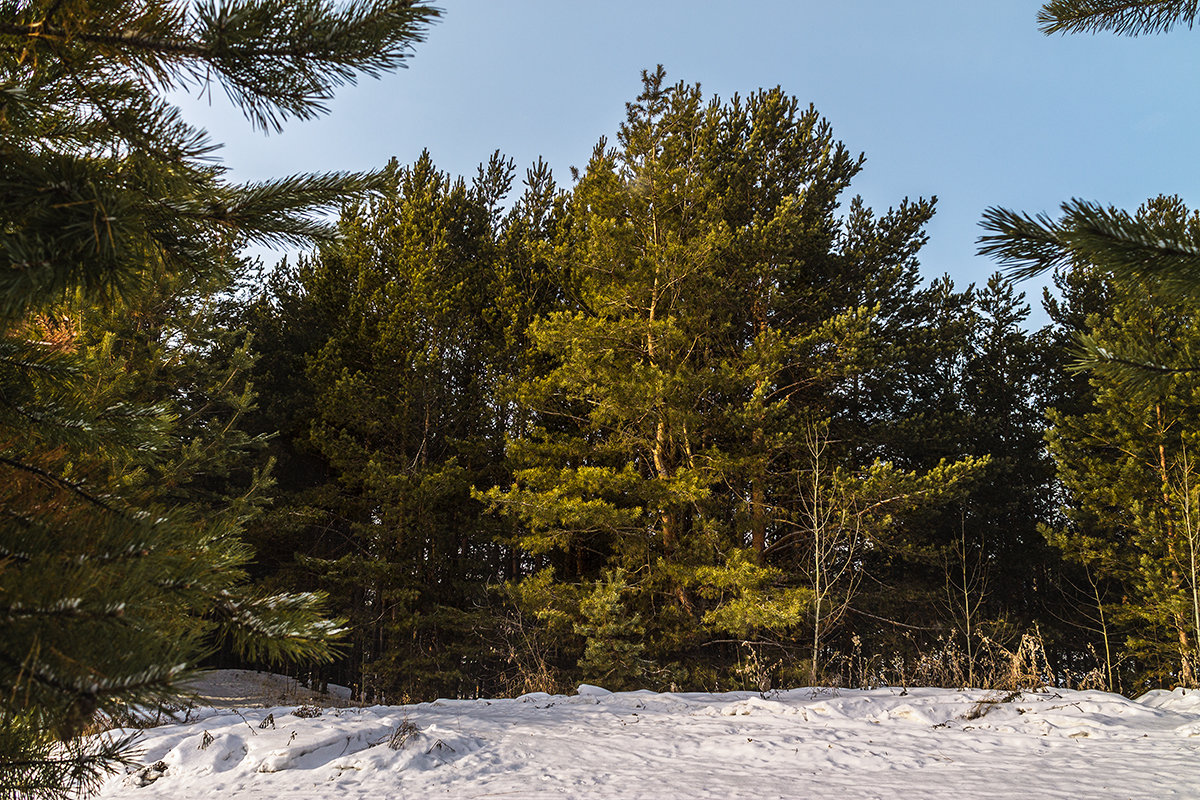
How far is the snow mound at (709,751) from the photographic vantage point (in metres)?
4.18

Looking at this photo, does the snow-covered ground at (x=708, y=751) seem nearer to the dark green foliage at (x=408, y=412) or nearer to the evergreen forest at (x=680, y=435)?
the evergreen forest at (x=680, y=435)

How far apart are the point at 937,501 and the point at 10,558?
11.8 meters

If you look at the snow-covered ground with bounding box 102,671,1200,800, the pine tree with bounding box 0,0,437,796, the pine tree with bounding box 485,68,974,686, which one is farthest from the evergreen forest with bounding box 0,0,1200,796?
the pine tree with bounding box 0,0,437,796

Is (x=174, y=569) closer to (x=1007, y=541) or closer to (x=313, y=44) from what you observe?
(x=313, y=44)

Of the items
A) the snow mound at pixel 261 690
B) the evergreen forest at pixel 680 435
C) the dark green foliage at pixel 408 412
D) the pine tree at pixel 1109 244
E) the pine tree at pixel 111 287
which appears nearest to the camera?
the pine tree at pixel 111 287

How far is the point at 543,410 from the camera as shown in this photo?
44.4 feet

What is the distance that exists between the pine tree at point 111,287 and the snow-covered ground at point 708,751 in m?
2.88

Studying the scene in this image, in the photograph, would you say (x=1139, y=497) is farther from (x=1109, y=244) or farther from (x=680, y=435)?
(x=1109, y=244)

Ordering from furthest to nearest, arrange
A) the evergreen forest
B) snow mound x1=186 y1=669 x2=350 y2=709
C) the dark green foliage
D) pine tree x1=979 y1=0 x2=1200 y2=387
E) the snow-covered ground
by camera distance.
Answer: the dark green foliage, snow mound x1=186 y1=669 x2=350 y2=709, the evergreen forest, the snow-covered ground, pine tree x1=979 y1=0 x2=1200 y2=387

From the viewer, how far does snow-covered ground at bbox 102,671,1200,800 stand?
164 inches

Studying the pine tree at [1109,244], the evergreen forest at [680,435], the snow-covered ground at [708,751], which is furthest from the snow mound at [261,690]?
the pine tree at [1109,244]

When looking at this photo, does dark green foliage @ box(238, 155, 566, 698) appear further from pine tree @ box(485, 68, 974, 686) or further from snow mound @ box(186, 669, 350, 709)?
pine tree @ box(485, 68, 974, 686)

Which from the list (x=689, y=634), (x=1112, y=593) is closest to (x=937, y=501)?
(x=689, y=634)

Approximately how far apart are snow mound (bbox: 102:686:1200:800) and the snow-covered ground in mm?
15
